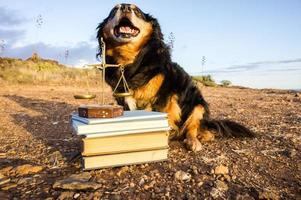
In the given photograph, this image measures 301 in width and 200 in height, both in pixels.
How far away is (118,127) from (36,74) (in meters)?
16.3

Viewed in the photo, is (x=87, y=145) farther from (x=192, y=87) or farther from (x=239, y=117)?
(x=239, y=117)

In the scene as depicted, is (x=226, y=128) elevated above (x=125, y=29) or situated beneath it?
situated beneath

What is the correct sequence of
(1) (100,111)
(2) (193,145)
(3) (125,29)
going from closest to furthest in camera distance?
(1) (100,111)
(2) (193,145)
(3) (125,29)

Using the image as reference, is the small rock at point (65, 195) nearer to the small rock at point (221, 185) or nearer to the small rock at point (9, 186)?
the small rock at point (9, 186)

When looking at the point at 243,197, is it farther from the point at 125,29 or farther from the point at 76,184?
the point at 125,29

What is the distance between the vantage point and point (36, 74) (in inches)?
707

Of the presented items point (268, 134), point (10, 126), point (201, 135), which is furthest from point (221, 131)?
point (10, 126)

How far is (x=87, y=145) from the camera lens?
2625 mm

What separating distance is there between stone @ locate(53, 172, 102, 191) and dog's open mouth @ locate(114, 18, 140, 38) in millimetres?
1718

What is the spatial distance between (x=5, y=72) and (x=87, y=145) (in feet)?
A: 51.9

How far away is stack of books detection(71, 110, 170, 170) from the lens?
2605 mm

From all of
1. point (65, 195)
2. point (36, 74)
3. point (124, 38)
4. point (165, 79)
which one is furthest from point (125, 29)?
point (36, 74)

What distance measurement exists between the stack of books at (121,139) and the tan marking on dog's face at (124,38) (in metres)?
1.26

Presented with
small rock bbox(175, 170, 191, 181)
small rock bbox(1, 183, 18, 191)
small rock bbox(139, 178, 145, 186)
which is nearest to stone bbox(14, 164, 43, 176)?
small rock bbox(1, 183, 18, 191)
